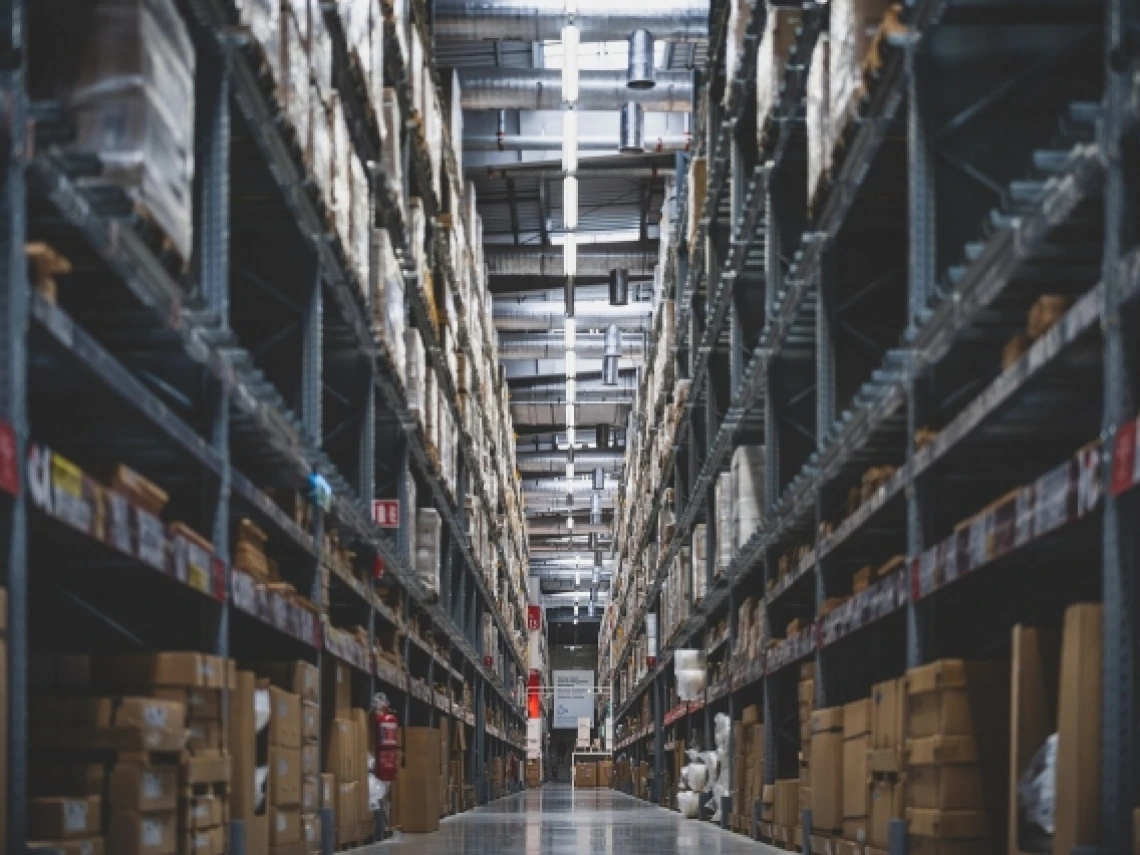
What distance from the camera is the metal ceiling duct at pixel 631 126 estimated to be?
1886 cm

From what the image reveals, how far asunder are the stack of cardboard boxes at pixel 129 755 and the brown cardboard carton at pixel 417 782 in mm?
6172

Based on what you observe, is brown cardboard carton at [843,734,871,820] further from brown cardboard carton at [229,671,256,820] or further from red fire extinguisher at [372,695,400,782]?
red fire extinguisher at [372,695,400,782]

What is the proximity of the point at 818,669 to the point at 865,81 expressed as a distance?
3.21 meters

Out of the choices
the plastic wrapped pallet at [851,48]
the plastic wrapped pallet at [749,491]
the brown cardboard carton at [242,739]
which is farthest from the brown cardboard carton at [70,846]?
the plastic wrapped pallet at [749,491]

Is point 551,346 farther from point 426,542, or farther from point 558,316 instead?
point 426,542

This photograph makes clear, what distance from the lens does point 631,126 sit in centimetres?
1886

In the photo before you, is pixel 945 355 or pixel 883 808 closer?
pixel 945 355

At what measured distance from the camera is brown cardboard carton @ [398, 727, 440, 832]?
1227cm

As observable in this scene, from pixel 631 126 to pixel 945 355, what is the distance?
1327 cm

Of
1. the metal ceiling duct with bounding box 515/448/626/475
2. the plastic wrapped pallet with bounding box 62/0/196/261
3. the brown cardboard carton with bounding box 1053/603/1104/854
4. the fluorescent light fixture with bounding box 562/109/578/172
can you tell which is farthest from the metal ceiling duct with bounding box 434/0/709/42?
the metal ceiling duct with bounding box 515/448/626/475

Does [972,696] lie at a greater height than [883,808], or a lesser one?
greater

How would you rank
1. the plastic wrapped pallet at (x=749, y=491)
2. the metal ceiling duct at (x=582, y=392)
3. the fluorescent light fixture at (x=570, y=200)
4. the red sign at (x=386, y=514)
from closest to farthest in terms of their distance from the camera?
the red sign at (x=386, y=514) < the plastic wrapped pallet at (x=749, y=491) < the fluorescent light fixture at (x=570, y=200) < the metal ceiling duct at (x=582, y=392)

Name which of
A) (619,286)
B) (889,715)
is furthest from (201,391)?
(619,286)

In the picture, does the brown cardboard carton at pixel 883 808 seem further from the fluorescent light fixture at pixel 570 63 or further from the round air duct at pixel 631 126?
the round air duct at pixel 631 126
